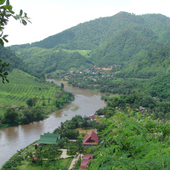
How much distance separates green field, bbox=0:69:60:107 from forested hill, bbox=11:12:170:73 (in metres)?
26.8

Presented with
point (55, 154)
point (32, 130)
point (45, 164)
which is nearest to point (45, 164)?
point (45, 164)

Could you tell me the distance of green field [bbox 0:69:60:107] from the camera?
88.5ft

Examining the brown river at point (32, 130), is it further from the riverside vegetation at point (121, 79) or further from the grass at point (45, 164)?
the riverside vegetation at point (121, 79)

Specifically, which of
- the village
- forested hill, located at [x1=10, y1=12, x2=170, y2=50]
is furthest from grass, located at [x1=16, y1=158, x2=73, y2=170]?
forested hill, located at [x1=10, y1=12, x2=170, y2=50]

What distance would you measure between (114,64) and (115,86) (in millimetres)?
28175

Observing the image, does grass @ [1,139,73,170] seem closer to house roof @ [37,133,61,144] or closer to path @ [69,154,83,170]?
path @ [69,154,83,170]

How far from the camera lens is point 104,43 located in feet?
276

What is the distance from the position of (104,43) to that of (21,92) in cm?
5829

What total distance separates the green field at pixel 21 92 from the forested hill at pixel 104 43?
26.8 metres

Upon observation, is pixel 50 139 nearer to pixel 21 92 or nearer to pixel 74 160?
pixel 74 160

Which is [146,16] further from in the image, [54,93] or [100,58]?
[54,93]

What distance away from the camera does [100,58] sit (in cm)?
7450

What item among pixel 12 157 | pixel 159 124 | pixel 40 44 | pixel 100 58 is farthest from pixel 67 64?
pixel 159 124

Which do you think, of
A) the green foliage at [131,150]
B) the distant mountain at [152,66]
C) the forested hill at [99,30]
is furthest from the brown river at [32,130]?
the forested hill at [99,30]
